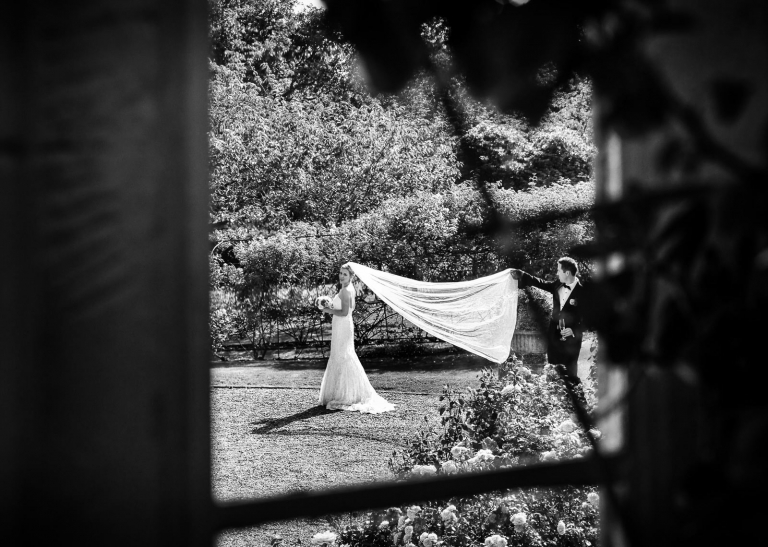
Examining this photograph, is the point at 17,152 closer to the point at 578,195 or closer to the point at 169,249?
the point at 169,249

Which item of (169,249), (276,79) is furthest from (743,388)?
(276,79)

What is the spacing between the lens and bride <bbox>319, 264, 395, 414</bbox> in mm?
6820

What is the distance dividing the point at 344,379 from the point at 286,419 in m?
0.66

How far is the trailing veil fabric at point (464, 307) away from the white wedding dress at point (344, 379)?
1.84ft

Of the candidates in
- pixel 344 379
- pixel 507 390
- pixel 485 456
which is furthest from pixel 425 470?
pixel 344 379

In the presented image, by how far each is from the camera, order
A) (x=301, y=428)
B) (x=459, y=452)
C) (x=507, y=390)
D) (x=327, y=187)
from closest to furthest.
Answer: (x=459, y=452) < (x=507, y=390) < (x=301, y=428) < (x=327, y=187)

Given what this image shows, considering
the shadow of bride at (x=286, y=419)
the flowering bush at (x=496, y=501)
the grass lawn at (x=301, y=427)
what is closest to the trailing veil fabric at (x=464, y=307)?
the grass lawn at (x=301, y=427)

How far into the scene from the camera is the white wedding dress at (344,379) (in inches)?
268

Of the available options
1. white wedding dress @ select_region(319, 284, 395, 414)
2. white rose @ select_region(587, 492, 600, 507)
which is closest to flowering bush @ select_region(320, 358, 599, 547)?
white rose @ select_region(587, 492, 600, 507)

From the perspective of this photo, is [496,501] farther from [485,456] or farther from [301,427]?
[301,427]

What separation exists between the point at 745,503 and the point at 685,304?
13 cm

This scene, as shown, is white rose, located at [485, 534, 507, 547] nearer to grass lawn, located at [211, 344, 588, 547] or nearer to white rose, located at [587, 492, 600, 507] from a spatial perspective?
white rose, located at [587, 492, 600, 507]

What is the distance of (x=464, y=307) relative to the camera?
6.72m

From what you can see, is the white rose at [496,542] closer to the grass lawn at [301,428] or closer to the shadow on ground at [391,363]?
the grass lawn at [301,428]
